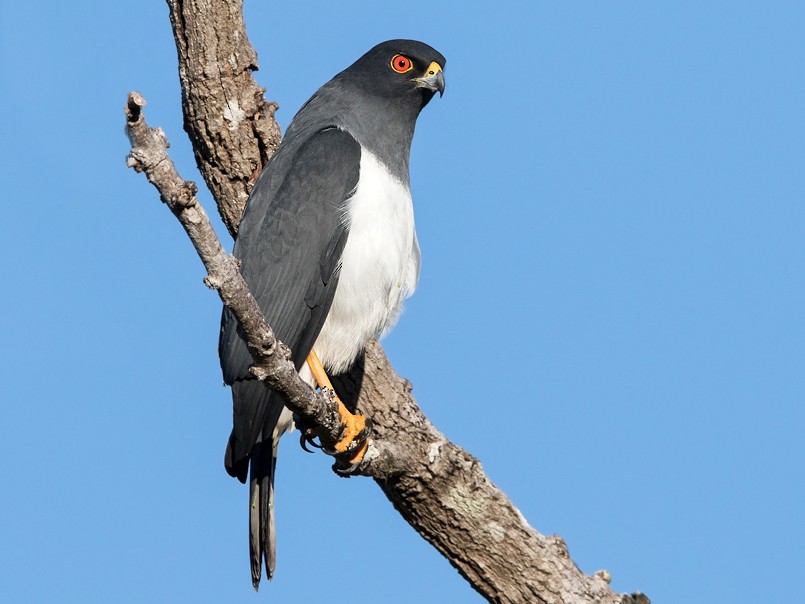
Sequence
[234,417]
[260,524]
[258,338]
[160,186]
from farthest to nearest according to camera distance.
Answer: [260,524], [234,417], [258,338], [160,186]

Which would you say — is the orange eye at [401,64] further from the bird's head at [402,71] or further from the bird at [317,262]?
the bird at [317,262]

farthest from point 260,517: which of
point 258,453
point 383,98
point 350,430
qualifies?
point 383,98

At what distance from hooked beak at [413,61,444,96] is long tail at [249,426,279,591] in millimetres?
2373

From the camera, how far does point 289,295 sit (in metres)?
5.39

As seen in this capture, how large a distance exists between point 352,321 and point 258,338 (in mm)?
1866

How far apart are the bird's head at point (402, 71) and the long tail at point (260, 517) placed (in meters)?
2.28

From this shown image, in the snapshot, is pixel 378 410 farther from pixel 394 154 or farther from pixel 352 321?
pixel 394 154

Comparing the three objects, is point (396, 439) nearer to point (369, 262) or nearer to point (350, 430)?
point (350, 430)

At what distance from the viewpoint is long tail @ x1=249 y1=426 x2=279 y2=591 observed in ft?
18.6

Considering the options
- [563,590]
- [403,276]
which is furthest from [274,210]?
[563,590]

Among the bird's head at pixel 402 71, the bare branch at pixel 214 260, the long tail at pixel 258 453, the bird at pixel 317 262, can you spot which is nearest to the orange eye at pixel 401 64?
the bird's head at pixel 402 71

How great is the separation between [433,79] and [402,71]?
0.21 meters

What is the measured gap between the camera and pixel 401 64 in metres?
6.32

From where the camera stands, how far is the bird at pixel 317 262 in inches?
212
